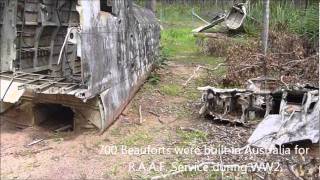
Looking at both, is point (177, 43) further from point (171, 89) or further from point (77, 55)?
point (77, 55)

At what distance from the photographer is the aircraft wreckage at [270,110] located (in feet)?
23.0

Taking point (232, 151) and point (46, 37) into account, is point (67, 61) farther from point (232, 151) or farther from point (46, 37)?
point (232, 151)

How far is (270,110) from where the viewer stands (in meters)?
8.34

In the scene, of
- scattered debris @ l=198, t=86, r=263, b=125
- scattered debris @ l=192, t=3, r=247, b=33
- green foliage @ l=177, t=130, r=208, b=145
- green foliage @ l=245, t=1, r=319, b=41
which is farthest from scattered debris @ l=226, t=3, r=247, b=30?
green foliage @ l=177, t=130, r=208, b=145

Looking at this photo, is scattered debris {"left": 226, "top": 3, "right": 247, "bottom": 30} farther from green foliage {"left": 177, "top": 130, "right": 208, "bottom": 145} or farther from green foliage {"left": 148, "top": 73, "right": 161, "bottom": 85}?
green foliage {"left": 177, "top": 130, "right": 208, "bottom": 145}

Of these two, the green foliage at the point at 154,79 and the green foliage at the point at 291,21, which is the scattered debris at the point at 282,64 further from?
the green foliage at the point at 154,79

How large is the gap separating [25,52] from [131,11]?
2.46 meters

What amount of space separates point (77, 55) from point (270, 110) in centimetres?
367

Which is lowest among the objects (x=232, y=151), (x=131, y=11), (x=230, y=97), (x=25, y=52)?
(x=232, y=151)

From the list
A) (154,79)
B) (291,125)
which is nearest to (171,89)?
(154,79)

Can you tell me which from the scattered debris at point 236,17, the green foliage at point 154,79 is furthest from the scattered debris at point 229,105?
the scattered debris at point 236,17

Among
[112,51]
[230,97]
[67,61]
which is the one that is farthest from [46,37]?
[230,97]

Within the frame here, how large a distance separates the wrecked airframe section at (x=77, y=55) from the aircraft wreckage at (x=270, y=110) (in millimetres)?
1904

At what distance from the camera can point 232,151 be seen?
23.0 feet
